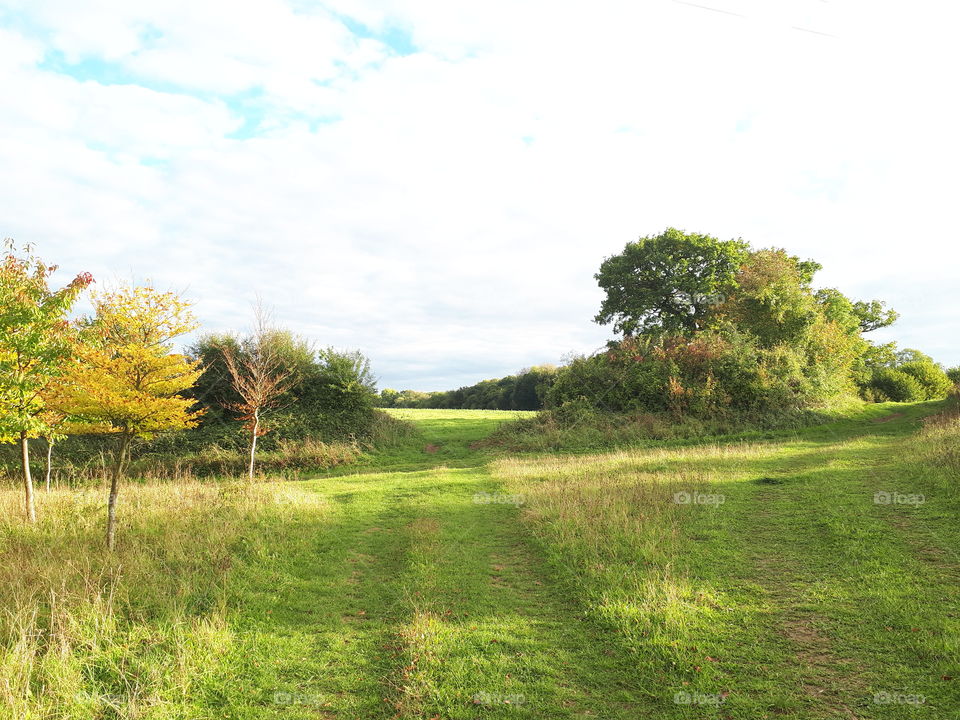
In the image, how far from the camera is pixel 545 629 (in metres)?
6.47

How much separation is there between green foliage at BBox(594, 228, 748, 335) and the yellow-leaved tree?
2863cm

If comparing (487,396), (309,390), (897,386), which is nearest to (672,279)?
(897,386)

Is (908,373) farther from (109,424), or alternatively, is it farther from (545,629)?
(109,424)

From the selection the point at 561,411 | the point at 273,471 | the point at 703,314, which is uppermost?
the point at 703,314

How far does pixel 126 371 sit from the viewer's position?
390 inches

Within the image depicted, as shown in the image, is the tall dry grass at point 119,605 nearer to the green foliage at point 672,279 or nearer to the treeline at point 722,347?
the treeline at point 722,347

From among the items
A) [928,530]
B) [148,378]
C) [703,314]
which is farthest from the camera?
[703,314]

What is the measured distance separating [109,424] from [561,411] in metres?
20.8

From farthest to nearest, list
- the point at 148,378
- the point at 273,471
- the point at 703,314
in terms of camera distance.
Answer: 1. the point at 703,314
2. the point at 273,471
3. the point at 148,378

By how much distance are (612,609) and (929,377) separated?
42.5 meters

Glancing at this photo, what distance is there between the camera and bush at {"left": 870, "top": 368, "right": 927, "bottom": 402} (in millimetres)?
33875

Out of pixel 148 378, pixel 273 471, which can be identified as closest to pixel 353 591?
pixel 148 378

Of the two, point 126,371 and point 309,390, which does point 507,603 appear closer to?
point 126,371

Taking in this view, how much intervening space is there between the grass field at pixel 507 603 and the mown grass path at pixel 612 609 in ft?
0.10
